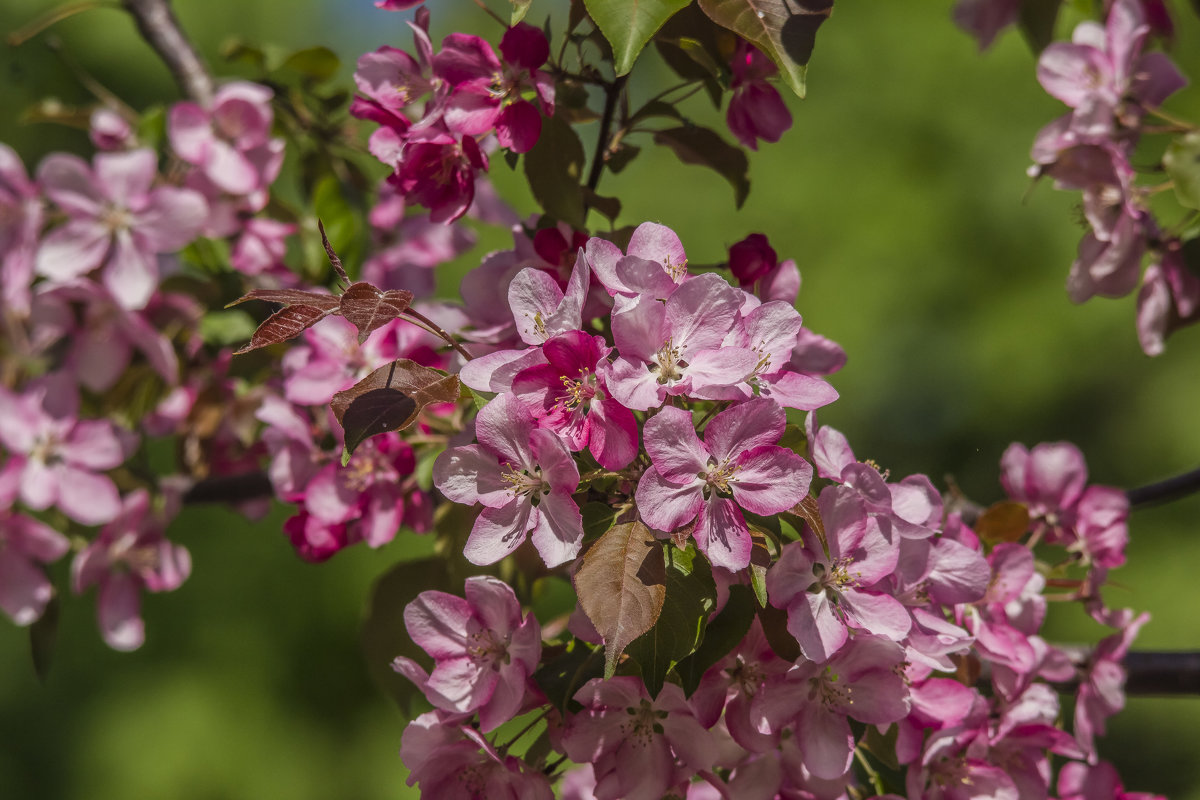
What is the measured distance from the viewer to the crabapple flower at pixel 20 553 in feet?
5.01

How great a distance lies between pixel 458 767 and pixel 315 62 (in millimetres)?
1107

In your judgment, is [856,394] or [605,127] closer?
[605,127]

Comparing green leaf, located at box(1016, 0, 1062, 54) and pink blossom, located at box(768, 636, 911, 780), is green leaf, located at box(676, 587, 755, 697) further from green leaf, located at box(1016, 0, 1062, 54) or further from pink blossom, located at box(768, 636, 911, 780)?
green leaf, located at box(1016, 0, 1062, 54)

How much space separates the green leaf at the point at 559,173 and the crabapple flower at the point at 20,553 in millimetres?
995

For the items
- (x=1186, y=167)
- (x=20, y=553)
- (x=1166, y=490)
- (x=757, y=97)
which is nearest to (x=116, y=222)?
(x=20, y=553)

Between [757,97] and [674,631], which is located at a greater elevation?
[757,97]

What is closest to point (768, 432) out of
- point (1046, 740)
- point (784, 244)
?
point (1046, 740)

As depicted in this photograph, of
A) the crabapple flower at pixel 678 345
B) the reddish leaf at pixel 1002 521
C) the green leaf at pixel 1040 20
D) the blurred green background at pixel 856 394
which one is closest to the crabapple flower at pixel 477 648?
the crabapple flower at pixel 678 345

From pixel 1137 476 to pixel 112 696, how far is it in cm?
603

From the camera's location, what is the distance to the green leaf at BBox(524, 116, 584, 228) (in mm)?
987

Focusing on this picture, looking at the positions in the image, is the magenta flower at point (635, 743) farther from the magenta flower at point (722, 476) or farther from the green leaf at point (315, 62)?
the green leaf at point (315, 62)

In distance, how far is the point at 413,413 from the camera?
0.79 meters

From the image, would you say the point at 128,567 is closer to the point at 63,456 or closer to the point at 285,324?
the point at 63,456

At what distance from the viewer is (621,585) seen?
736 millimetres
